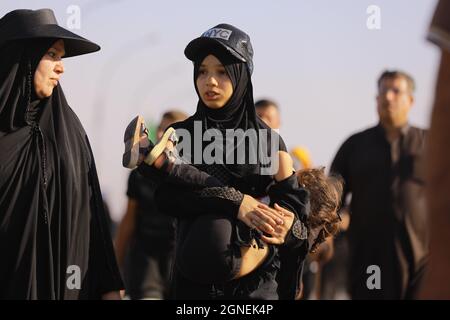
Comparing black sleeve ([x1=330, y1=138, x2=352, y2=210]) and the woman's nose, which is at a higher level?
the woman's nose

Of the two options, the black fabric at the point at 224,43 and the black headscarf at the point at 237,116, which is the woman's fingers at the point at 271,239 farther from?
the black fabric at the point at 224,43

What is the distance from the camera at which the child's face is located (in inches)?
219

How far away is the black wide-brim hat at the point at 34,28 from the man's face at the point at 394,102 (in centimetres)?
306

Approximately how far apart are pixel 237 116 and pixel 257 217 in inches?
19.1

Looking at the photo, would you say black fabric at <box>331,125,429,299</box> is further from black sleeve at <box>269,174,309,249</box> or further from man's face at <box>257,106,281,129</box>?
black sleeve at <box>269,174,309,249</box>

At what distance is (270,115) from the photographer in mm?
10141

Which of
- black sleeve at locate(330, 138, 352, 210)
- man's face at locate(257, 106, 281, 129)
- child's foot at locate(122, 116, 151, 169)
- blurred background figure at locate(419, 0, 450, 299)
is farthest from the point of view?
man's face at locate(257, 106, 281, 129)

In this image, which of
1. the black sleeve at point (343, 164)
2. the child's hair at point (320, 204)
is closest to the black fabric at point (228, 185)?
the child's hair at point (320, 204)

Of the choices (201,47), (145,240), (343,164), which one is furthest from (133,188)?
(201,47)

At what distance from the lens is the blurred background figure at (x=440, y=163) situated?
312 centimetres

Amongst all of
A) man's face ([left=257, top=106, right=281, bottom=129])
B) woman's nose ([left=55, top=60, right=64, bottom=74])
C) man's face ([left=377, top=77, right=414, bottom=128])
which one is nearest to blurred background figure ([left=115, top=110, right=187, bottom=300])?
man's face ([left=257, top=106, right=281, bottom=129])

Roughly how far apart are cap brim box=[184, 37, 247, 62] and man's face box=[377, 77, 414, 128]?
299 cm

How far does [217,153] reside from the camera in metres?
5.51

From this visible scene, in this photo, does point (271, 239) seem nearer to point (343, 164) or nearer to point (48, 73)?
point (48, 73)
